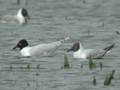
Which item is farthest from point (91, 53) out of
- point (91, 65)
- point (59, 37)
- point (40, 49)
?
point (59, 37)

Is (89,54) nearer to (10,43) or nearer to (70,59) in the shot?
(70,59)

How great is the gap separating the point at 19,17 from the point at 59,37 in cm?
389

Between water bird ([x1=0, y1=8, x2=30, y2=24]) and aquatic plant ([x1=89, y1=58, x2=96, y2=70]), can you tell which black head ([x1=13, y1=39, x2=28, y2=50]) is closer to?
aquatic plant ([x1=89, y1=58, x2=96, y2=70])

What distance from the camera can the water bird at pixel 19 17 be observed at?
24.5 metres

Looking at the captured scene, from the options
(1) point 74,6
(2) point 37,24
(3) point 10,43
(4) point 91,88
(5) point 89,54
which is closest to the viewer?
(4) point 91,88

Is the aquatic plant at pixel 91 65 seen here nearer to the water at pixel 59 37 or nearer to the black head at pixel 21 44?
the water at pixel 59 37

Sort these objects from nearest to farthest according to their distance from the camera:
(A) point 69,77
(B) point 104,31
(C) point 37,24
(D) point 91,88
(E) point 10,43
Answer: (D) point 91,88
(A) point 69,77
(E) point 10,43
(B) point 104,31
(C) point 37,24

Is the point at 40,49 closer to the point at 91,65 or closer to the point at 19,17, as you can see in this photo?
the point at 91,65

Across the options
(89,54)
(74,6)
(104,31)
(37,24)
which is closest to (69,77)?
(89,54)

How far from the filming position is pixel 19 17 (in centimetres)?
2512

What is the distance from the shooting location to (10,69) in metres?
17.0

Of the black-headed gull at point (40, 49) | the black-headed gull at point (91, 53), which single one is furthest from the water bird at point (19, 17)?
the black-headed gull at point (91, 53)

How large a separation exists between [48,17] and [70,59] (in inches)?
265

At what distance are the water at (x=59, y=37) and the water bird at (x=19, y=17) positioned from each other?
0.23m
